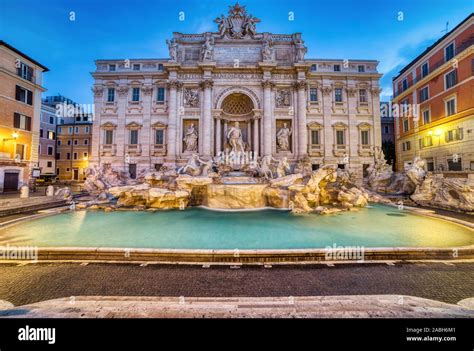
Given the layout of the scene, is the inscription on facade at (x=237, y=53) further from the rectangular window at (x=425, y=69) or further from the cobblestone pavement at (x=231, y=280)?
the cobblestone pavement at (x=231, y=280)

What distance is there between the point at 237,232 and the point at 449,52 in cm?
2775

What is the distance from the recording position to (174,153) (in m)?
20.0

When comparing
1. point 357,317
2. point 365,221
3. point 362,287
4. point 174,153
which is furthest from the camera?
point 174,153

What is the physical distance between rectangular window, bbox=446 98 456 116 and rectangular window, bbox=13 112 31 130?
133 feet

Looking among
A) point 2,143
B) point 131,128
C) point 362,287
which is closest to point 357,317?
point 362,287

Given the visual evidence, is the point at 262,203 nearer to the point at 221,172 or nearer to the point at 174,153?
the point at 221,172

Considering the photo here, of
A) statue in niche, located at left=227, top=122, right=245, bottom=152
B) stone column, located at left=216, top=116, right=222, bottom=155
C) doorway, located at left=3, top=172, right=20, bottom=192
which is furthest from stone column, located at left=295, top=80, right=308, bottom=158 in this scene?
doorway, located at left=3, top=172, right=20, bottom=192

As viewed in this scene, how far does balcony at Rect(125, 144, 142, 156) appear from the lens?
2102 cm

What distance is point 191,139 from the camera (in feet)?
65.8

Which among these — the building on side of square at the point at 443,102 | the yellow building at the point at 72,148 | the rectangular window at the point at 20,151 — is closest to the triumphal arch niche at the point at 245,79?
the building on side of square at the point at 443,102

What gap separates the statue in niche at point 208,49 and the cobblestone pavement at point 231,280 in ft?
67.9

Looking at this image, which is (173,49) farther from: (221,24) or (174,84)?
(221,24)

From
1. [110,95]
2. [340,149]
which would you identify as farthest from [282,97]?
[110,95]
